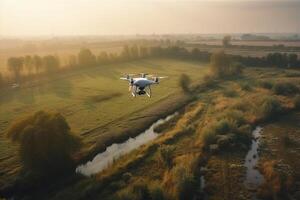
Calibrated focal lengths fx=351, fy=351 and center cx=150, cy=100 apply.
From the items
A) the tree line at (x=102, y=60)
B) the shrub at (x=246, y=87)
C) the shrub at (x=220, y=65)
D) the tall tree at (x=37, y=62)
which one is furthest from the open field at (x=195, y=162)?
the tall tree at (x=37, y=62)

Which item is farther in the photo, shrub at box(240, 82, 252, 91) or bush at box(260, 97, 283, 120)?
shrub at box(240, 82, 252, 91)

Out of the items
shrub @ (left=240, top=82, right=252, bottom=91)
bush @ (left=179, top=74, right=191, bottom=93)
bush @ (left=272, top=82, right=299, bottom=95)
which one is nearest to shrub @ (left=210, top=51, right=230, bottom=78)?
shrub @ (left=240, top=82, right=252, bottom=91)

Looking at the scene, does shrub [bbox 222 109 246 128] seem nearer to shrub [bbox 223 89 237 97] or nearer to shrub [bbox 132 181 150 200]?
shrub [bbox 223 89 237 97]

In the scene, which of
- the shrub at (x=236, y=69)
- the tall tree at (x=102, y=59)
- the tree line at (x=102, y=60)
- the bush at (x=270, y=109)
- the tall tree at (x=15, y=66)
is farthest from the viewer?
the tall tree at (x=102, y=59)

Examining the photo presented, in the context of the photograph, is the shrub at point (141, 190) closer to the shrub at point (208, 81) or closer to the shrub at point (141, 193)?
the shrub at point (141, 193)

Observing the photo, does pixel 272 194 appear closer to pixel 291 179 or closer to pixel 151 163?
pixel 291 179

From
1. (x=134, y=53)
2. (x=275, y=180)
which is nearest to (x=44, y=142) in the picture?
(x=275, y=180)
